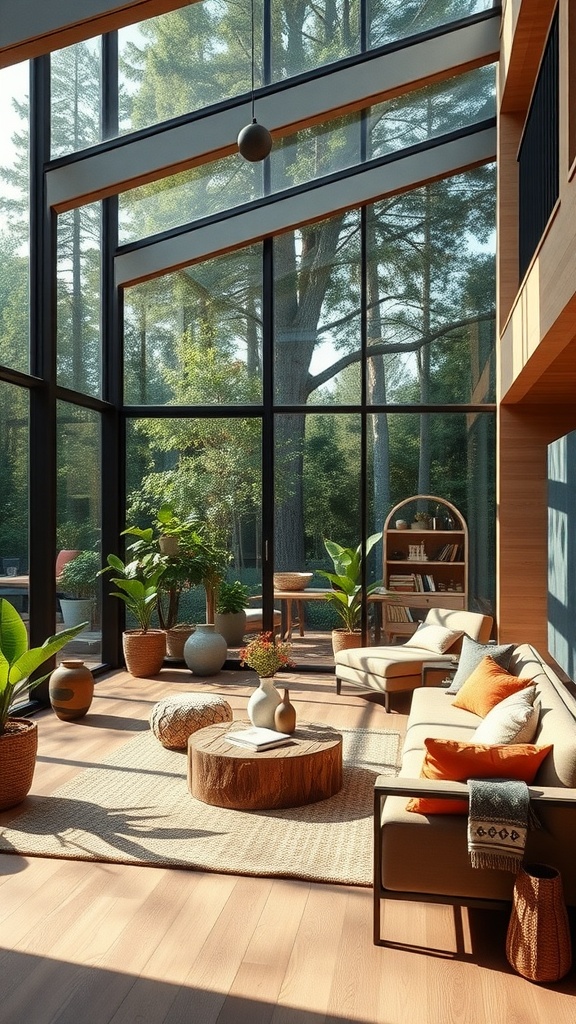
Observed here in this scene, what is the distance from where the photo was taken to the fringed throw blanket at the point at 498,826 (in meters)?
2.88

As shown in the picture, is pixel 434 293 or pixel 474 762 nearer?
pixel 474 762

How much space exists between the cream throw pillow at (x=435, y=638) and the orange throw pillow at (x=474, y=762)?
144 inches

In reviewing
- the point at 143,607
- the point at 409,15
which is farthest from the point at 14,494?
the point at 409,15

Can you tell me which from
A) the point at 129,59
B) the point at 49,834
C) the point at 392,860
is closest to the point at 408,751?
the point at 392,860

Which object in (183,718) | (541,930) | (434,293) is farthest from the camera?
(434,293)

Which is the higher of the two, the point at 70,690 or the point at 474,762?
the point at 474,762

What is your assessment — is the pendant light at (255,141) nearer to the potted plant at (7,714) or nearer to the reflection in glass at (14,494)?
the reflection in glass at (14,494)

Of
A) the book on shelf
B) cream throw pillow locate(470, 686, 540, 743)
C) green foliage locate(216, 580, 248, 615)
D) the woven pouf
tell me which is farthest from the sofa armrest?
green foliage locate(216, 580, 248, 615)

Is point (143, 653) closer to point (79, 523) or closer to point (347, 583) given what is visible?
point (79, 523)

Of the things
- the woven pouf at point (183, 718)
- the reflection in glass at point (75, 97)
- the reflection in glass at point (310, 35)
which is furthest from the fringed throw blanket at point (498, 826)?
the reflection in glass at point (310, 35)

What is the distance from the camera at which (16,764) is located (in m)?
4.38

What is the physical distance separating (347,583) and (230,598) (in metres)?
1.19

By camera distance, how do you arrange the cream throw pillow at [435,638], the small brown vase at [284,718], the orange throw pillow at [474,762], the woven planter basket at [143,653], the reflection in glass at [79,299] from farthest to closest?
1. the woven planter basket at [143,653]
2. the reflection in glass at [79,299]
3. the cream throw pillow at [435,638]
4. the small brown vase at [284,718]
5. the orange throw pillow at [474,762]

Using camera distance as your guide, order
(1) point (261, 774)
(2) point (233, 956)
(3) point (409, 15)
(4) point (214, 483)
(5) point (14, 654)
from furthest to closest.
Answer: (4) point (214, 483) → (3) point (409, 15) → (5) point (14, 654) → (1) point (261, 774) → (2) point (233, 956)
